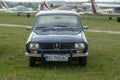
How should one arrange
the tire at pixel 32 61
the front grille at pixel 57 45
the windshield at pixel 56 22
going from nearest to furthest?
the front grille at pixel 57 45, the tire at pixel 32 61, the windshield at pixel 56 22

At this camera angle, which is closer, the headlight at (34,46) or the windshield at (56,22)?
the headlight at (34,46)

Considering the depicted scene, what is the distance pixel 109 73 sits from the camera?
9.21 meters

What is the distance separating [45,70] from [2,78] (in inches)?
58.2

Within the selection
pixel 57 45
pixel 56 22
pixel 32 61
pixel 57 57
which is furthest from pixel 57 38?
pixel 56 22

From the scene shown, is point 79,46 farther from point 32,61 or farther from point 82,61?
point 32,61

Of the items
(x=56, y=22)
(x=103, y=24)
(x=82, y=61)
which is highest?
(x=56, y=22)

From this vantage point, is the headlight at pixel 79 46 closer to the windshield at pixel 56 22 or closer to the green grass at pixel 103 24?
the windshield at pixel 56 22

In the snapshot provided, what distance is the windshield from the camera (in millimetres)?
10859

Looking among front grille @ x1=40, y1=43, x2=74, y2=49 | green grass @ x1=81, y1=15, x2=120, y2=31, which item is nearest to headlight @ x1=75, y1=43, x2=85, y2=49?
front grille @ x1=40, y1=43, x2=74, y2=49

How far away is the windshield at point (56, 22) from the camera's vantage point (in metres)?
10.9

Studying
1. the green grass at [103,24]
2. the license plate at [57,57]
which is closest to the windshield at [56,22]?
the license plate at [57,57]

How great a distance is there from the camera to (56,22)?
11031mm

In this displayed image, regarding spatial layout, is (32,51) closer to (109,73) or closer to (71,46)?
(71,46)

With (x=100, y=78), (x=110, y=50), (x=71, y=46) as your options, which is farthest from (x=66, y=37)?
(x=110, y=50)
